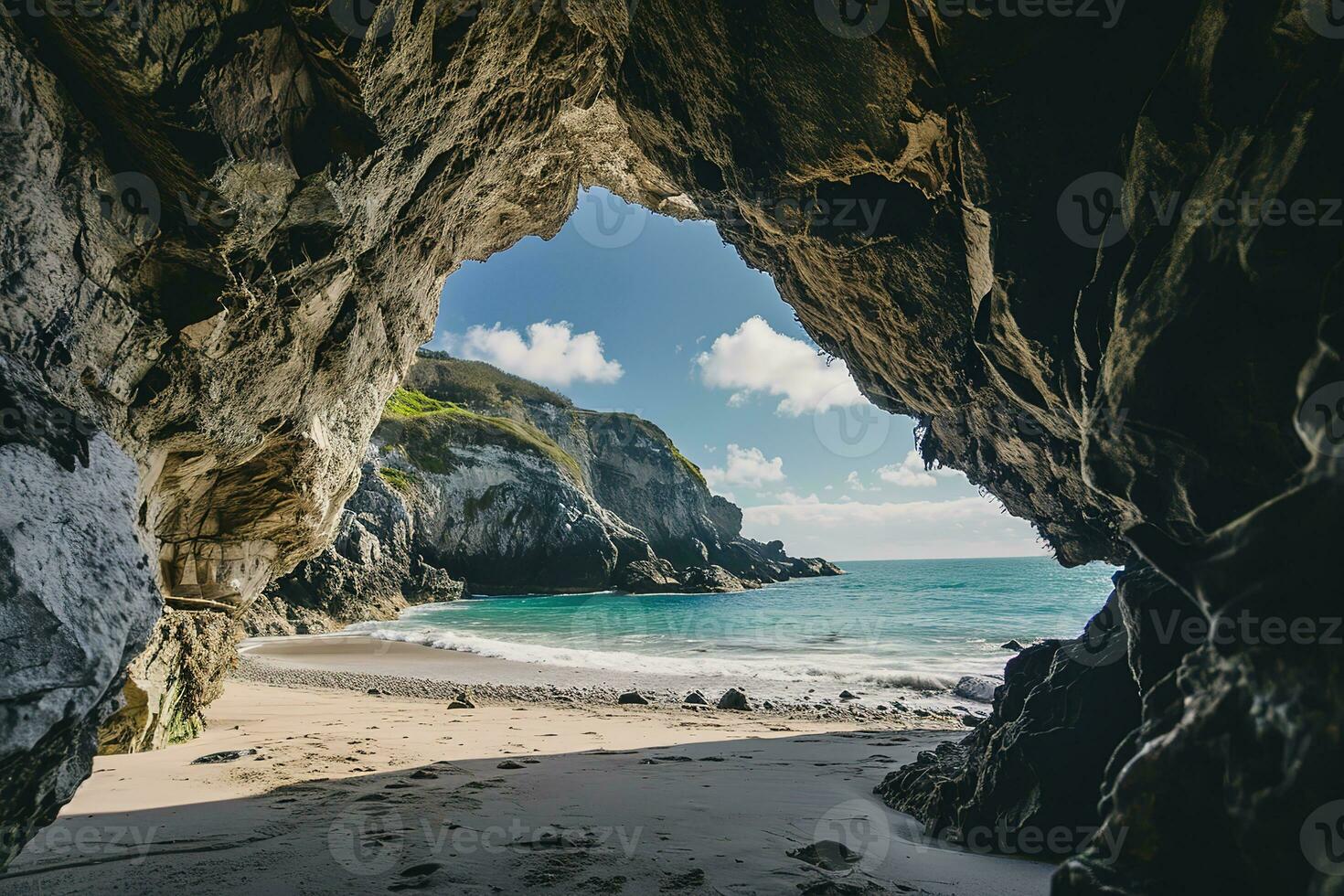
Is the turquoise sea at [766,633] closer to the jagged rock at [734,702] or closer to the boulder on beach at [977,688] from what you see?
the boulder on beach at [977,688]

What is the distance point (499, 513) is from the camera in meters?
43.8

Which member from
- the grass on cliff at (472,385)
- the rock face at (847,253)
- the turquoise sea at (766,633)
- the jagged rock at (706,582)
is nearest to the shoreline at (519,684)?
the turquoise sea at (766,633)

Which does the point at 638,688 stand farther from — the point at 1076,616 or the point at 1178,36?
the point at 1076,616

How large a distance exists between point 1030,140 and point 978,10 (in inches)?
33.3

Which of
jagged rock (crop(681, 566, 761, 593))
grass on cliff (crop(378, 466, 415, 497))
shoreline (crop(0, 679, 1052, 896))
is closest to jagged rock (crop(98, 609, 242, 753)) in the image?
shoreline (crop(0, 679, 1052, 896))

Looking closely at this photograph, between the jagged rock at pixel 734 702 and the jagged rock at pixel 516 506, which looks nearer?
the jagged rock at pixel 734 702

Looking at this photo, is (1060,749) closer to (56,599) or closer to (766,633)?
(56,599)

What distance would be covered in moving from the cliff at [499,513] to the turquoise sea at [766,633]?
2.64 metres

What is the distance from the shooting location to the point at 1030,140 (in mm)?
3684

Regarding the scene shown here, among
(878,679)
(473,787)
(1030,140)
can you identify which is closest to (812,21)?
(1030,140)

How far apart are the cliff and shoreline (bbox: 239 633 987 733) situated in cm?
966

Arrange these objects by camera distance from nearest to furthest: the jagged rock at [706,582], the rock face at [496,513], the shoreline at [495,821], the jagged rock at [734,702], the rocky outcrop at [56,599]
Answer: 1. the rocky outcrop at [56,599]
2. the shoreline at [495,821]
3. the jagged rock at [734,702]
4. the rock face at [496,513]
5. the jagged rock at [706,582]

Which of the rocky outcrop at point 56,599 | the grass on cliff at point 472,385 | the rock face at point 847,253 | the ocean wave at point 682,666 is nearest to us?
the rock face at point 847,253

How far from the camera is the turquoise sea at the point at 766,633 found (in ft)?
45.2
